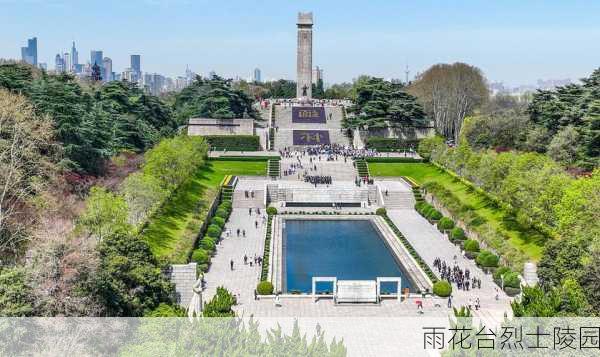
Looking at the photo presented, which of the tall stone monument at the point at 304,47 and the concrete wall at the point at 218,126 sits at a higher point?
the tall stone monument at the point at 304,47

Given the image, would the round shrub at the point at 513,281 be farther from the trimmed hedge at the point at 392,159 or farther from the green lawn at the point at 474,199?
the trimmed hedge at the point at 392,159

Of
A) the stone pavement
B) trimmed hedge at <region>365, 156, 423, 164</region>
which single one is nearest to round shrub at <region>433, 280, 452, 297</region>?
the stone pavement

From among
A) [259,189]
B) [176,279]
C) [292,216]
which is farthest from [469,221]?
[176,279]

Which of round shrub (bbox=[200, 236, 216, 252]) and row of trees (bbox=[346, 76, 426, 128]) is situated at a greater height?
row of trees (bbox=[346, 76, 426, 128])

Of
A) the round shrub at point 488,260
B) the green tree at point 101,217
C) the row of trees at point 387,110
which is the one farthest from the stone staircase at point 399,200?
the green tree at point 101,217

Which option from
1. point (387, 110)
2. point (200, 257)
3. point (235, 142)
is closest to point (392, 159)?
point (387, 110)

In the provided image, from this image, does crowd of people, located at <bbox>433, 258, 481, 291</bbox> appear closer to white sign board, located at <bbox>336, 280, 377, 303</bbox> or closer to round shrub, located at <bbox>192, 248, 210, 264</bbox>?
white sign board, located at <bbox>336, 280, 377, 303</bbox>

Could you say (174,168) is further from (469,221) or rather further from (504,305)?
(504,305)
